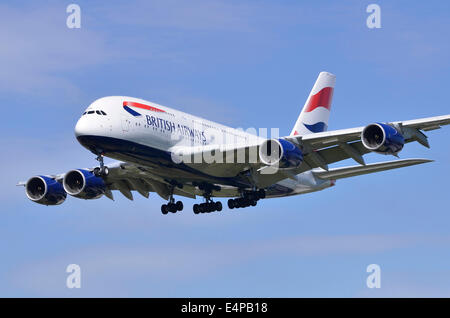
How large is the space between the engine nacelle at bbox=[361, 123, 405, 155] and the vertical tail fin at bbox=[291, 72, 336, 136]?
14.7 meters

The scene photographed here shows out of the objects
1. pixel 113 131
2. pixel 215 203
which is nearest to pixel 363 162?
pixel 215 203

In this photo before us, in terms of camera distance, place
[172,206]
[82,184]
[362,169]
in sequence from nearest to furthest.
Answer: [362,169] < [82,184] < [172,206]

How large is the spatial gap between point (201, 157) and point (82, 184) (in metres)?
9.30

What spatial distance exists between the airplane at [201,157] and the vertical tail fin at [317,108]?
17.4 ft

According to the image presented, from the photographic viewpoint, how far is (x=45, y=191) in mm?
57281

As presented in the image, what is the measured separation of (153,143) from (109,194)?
379 inches

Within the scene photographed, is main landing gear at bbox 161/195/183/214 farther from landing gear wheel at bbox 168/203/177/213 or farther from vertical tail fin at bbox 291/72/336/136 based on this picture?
vertical tail fin at bbox 291/72/336/136

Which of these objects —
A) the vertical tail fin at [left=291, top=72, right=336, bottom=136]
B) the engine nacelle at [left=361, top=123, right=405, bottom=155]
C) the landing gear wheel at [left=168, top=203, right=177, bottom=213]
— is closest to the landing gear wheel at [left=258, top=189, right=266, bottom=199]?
the landing gear wheel at [left=168, top=203, right=177, bottom=213]

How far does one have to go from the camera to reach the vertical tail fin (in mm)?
62375

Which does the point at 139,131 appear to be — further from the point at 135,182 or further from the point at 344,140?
the point at 344,140

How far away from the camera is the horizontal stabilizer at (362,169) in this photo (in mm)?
51719

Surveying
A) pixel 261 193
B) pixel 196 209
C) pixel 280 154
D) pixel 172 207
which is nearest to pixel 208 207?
pixel 196 209

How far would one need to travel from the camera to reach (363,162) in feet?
164
